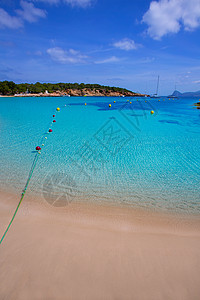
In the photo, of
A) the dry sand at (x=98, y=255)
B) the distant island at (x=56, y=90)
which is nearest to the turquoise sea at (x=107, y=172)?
the dry sand at (x=98, y=255)

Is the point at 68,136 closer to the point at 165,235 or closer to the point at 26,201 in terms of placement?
the point at 26,201

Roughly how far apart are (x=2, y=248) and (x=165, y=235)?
12.4 feet

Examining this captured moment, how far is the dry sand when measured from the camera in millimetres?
2789

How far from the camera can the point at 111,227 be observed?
423 cm

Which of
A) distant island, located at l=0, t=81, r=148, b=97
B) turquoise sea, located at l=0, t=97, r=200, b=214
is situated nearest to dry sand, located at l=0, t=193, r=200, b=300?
turquoise sea, located at l=0, t=97, r=200, b=214

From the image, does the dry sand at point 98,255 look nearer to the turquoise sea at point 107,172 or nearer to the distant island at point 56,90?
the turquoise sea at point 107,172

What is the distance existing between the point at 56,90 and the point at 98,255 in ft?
371

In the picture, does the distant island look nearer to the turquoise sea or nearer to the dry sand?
the turquoise sea

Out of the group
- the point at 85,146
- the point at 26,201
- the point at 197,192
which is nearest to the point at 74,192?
the point at 26,201

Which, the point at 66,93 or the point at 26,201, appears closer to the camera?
the point at 26,201

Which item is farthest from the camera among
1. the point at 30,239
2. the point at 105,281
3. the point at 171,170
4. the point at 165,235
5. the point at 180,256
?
the point at 171,170

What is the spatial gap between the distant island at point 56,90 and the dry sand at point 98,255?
90416 millimetres

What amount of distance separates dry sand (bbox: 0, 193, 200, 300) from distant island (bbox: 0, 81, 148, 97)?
297 ft

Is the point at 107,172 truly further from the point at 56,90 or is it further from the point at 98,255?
the point at 56,90
